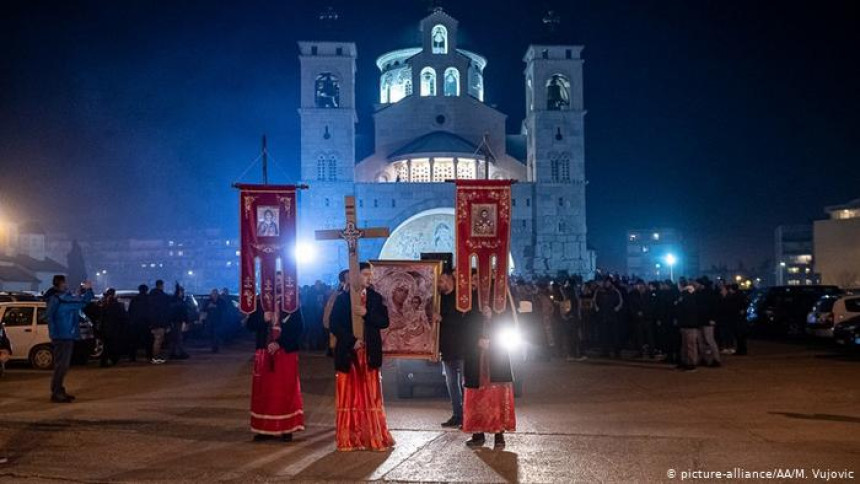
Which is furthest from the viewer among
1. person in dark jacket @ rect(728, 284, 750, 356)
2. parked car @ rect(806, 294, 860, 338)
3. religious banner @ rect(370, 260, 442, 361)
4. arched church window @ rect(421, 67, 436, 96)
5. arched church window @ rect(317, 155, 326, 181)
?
arched church window @ rect(421, 67, 436, 96)

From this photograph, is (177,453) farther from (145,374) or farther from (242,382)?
(145,374)

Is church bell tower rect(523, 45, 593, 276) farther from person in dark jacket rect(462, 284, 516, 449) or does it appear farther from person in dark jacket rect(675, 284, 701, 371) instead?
person in dark jacket rect(462, 284, 516, 449)

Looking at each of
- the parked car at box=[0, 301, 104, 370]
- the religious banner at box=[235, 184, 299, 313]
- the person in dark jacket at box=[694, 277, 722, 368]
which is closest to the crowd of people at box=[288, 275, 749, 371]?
the person in dark jacket at box=[694, 277, 722, 368]

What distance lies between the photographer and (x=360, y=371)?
8.13 metres

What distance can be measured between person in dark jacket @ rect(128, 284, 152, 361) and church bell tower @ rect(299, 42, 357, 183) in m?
34.4

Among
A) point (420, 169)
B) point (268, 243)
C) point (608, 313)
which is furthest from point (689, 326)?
point (420, 169)

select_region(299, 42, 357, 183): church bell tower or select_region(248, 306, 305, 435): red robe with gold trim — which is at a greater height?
select_region(299, 42, 357, 183): church bell tower

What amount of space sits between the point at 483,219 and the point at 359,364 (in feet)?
7.06

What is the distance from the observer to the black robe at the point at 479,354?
8.25 m

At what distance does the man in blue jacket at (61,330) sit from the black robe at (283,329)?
14.2 ft

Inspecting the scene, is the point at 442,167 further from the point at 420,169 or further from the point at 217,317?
the point at 217,317

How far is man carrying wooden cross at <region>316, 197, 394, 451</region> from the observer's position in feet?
26.0

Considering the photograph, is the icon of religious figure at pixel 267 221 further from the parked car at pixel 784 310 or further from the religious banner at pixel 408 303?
the parked car at pixel 784 310

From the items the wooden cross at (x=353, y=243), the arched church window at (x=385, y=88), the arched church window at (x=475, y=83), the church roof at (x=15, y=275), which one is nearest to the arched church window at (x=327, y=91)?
the arched church window at (x=385, y=88)
